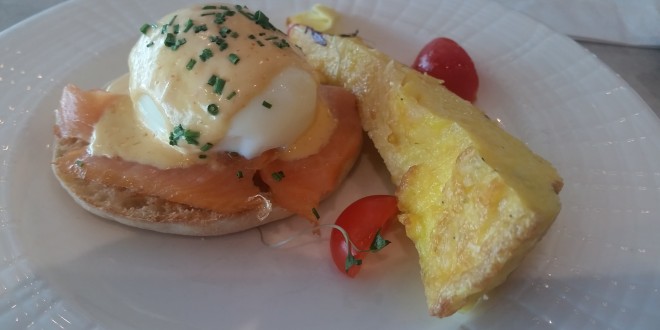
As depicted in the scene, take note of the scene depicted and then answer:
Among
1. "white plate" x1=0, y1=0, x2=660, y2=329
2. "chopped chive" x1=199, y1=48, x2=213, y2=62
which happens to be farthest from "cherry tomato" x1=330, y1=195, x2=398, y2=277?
"chopped chive" x1=199, y1=48, x2=213, y2=62

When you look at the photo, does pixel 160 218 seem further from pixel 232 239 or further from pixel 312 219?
pixel 312 219

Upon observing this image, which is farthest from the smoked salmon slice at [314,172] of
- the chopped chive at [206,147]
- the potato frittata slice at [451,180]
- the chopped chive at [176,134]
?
the chopped chive at [176,134]

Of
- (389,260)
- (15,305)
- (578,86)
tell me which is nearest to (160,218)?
(15,305)

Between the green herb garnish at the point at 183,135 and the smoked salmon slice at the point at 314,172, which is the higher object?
the green herb garnish at the point at 183,135

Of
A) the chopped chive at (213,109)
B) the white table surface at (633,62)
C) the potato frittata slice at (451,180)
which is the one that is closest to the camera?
the potato frittata slice at (451,180)

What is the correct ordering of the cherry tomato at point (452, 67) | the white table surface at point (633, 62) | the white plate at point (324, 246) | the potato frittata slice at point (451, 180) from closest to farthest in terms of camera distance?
1. the potato frittata slice at point (451, 180)
2. the white plate at point (324, 246)
3. the cherry tomato at point (452, 67)
4. the white table surface at point (633, 62)

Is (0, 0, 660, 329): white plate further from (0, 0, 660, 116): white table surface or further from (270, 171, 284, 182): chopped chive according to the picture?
(0, 0, 660, 116): white table surface

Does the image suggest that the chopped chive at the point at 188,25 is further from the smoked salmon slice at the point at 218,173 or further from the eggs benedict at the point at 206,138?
the smoked salmon slice at the point at 218,173
